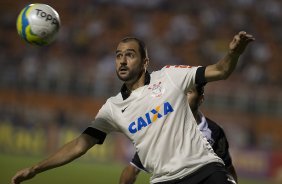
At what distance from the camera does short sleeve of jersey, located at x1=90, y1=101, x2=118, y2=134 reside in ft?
18.8

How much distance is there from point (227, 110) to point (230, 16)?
620 centimetres

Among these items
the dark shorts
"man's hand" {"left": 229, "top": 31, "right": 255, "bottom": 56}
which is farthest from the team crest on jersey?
"man's hand" {"left": 229, "top": 31, "right": 255, "bottom": 56}

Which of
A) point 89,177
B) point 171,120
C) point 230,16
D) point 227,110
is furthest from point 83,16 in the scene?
point 171,120

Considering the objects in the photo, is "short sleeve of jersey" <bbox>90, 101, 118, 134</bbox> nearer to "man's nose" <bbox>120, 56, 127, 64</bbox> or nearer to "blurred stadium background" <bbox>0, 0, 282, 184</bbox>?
"man's nose" <bbox>120, 56, 127, 64</bbox>

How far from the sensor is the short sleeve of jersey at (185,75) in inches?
204

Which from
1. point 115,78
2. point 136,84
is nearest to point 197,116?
point 136,84

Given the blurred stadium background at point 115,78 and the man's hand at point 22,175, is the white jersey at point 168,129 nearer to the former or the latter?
the man's hand at point 22,175

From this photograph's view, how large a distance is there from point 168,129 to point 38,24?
6.48ft

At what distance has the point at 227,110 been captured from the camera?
58.6 ft

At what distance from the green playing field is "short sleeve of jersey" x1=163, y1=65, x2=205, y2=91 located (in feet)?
22.4

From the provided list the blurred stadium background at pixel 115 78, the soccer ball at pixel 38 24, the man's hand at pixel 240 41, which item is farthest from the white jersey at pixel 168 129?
the blurred stadium background at pixel 115 78

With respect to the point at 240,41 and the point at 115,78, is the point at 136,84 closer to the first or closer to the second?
the point at 240,41

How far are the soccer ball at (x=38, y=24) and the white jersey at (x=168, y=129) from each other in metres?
1.47

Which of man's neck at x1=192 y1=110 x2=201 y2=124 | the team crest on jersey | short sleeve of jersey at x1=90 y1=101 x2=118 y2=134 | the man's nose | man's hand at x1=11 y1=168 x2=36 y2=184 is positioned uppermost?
the man's nose
